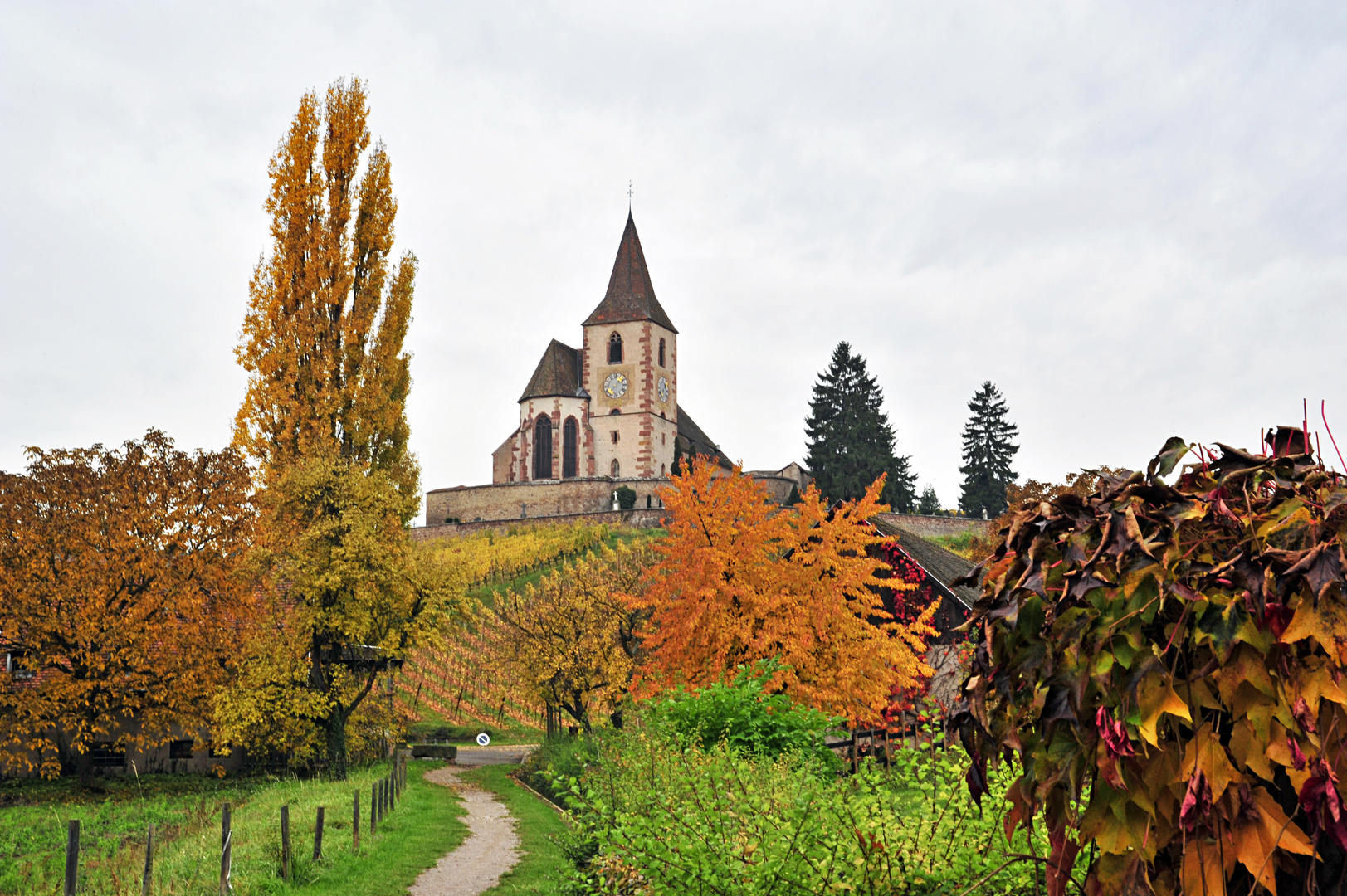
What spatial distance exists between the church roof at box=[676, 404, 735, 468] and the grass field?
2301 inches

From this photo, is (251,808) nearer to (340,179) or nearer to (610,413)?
(340,179)

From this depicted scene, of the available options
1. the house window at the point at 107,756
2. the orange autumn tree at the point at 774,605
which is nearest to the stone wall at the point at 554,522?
the house window at the point at 107,756

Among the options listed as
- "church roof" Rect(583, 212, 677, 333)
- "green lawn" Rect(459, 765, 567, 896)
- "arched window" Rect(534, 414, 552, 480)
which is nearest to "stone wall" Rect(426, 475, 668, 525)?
"arched window" Rect(534, 414, 552, 480)

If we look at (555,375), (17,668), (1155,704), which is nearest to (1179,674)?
(1155,704)

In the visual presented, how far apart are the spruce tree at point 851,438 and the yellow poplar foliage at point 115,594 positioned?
4504 centimetres

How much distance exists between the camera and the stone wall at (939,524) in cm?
6322

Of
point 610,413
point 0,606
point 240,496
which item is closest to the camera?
point 0,606

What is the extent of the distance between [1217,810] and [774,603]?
12.0 meters

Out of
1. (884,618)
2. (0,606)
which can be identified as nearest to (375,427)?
(0,606)

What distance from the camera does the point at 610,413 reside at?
7519cm

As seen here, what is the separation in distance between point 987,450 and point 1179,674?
75.4 meters

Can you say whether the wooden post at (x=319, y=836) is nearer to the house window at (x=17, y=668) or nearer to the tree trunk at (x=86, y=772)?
the tree trunk at (x=86, y=772)

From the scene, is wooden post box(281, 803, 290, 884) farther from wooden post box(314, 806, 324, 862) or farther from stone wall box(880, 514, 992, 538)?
stone wall box(880, 514, 992, 538)

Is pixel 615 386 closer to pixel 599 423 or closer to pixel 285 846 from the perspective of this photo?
pixel 599 423
